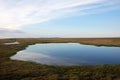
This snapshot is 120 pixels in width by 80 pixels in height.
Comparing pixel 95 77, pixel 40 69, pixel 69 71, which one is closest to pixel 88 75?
pixel 95 77

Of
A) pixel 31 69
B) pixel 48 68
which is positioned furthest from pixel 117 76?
pixel 31 69

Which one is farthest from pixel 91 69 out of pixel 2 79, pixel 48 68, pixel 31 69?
pixel 2 79

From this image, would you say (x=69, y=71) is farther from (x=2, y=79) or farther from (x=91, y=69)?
(x=2, y=79)

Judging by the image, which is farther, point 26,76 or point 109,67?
point 109,67

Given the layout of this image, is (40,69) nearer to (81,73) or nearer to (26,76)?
(26,76)

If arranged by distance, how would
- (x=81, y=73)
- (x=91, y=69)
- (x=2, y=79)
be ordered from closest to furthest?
(x=2, y=79) → (x=81, y=73) → (x=91, y=69)

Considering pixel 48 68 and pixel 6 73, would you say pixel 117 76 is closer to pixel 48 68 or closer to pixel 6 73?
pixel 48 68

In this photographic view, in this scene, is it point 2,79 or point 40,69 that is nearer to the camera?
point 2,79

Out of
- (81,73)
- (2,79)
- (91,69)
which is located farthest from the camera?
(91,69)
